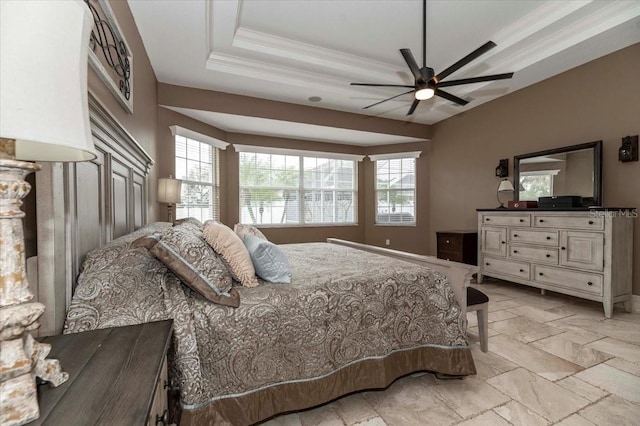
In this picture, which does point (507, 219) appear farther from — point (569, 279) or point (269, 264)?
point (269, 264)

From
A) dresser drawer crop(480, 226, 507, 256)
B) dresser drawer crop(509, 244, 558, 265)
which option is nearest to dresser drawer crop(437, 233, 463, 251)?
dresser drawer crop(480, 226, 507, 256)

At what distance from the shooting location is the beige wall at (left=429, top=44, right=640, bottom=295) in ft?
10.6

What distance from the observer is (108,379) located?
0.76 metres

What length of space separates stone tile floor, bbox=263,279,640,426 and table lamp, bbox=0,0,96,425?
51.7 inches

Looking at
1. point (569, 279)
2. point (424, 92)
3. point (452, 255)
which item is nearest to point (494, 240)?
point (452, 255)

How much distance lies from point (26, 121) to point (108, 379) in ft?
2.16

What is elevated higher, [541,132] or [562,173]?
[541,132]

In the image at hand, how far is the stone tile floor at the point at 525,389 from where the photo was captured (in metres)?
1.59

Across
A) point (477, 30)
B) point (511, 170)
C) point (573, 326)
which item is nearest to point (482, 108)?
point (511, 170)

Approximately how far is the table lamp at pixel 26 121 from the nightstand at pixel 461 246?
4.65m

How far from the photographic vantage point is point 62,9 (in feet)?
1.79

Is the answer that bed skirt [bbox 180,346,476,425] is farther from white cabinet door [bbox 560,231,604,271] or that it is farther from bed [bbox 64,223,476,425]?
white cabinet door [bbox 560,231,604,271]

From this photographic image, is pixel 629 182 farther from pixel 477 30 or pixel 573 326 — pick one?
pixel 477 30

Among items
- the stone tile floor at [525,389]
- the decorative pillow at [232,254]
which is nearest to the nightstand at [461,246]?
the stone tile floor at [525,389]
